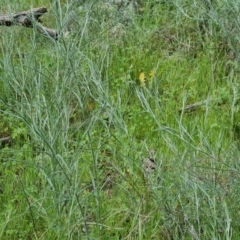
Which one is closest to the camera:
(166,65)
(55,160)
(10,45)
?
(55,160)

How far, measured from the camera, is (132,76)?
405cm

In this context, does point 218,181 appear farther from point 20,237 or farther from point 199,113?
point 199,113

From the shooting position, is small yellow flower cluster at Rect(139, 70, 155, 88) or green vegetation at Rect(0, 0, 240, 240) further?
small yellow flower cluster at Rect(139, 70, 155, 88)

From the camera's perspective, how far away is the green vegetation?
7.79 ft

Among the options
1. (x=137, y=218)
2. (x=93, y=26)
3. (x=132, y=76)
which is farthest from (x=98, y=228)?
(x=93, y=26)

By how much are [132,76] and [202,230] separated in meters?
1.85

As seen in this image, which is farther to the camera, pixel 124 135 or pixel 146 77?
pixel 146 77

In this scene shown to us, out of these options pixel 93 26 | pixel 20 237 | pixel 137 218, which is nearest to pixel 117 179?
pixel 137 218

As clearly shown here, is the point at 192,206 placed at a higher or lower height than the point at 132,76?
higher

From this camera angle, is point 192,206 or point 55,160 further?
point 55,160

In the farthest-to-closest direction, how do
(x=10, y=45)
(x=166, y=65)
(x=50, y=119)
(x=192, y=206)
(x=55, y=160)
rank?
(x=166, y=65)
(x=10, y=45)
(x=50, y=119)
(x=55, y=160)
(x=192, y=206)

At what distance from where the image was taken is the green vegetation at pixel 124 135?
2.38m

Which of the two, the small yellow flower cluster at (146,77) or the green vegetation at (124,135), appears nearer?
the green vegetation at (124,135)

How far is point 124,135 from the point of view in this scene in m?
3.15
